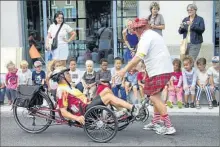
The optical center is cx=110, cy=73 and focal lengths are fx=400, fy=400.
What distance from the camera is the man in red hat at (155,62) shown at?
18.9 ft

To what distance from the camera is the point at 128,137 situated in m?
5.88

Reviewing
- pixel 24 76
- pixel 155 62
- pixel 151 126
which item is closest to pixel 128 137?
pixel 151 126

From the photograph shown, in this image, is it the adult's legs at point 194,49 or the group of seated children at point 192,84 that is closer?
the group of seated children at point 192,84

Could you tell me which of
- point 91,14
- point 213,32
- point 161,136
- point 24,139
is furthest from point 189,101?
point 91,14

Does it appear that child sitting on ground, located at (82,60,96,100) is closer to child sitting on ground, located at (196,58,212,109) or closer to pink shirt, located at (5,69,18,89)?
pink shirt, located at (5,69,18,89)

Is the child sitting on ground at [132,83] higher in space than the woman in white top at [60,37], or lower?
lower

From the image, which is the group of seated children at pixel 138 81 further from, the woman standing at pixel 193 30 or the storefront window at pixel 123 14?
the storefront window at pixel 123 14

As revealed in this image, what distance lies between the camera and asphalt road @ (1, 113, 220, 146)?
221 inches

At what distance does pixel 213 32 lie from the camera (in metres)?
10.1

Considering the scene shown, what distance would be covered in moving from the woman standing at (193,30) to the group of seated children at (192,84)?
0.63 m

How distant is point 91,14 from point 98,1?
0.40 m

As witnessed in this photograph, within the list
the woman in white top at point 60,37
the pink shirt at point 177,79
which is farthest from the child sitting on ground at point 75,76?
the pink shirt at point 177,79

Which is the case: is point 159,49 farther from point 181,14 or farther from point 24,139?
point 181,14

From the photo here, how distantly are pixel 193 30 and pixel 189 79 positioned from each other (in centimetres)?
116
